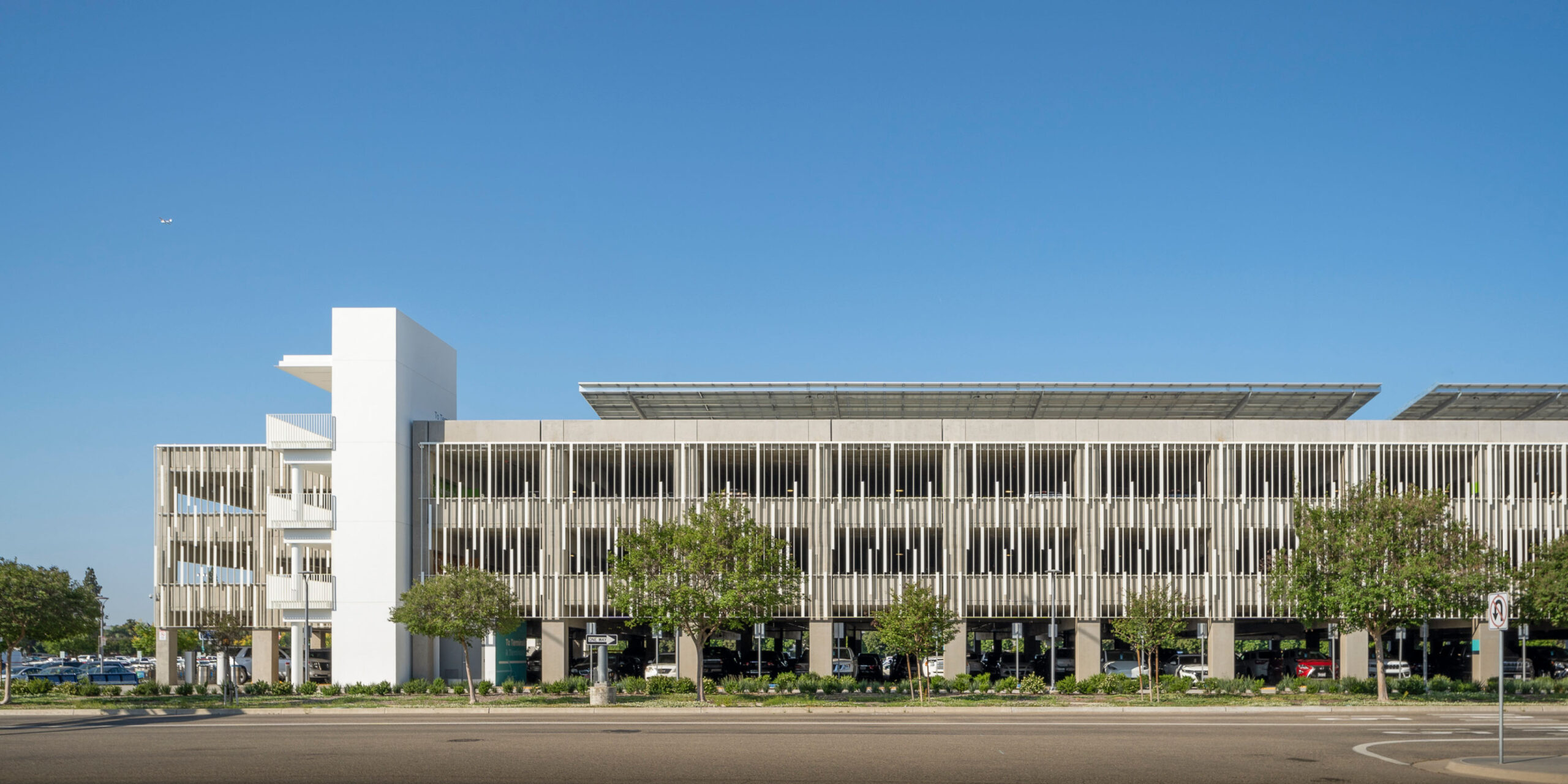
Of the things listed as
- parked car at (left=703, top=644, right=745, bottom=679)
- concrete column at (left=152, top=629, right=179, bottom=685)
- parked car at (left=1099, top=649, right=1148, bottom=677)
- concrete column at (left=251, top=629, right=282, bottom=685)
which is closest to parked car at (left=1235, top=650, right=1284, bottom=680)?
parked car at (left=1099, top=649, right=1148, bottom=677)

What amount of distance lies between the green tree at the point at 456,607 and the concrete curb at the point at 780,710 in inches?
135

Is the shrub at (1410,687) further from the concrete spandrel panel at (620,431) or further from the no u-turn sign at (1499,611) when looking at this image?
the concrete spandrel panel at (620,431)

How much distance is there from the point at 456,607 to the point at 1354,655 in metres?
36.8

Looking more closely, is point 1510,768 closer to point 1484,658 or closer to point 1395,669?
point 1484,658

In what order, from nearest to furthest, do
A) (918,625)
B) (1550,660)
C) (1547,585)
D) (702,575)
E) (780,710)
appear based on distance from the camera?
(780,710), (918,625), (702,575), (1547,585), (1550,660)

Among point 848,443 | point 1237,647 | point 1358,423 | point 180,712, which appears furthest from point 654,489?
point 1237,647

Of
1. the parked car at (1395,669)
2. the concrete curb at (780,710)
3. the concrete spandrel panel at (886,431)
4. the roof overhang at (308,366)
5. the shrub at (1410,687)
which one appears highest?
the roof overhang at (308,366)

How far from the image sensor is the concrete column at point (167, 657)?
55781 millimetres

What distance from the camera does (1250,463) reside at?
54062 millimetres

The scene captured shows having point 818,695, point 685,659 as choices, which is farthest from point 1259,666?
point 685,659

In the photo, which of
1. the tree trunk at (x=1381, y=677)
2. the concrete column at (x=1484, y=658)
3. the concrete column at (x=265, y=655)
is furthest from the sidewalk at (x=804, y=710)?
the concrete column at (x=265, y=655)

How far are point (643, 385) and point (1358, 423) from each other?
3059 cm

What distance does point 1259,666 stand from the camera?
55.4 m

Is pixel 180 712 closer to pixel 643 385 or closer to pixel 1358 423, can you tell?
pixel 643 385
